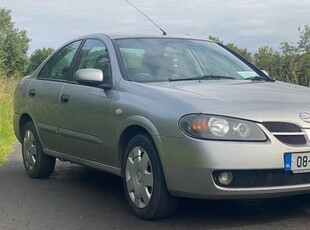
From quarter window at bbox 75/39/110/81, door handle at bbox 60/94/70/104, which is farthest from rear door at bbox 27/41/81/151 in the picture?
quarter window at bbox 75/39/110/81

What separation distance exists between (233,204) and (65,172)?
9.73ft

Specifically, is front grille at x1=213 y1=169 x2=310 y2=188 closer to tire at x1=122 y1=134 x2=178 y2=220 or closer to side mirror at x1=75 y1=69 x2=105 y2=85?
tire at x1=122 y1=134 x2=178 y2=220

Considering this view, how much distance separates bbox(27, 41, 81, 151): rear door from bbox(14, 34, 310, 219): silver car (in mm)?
20

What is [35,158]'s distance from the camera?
7.36 m

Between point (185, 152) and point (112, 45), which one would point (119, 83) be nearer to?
point (112, 45)

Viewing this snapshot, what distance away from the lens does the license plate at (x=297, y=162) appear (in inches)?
179

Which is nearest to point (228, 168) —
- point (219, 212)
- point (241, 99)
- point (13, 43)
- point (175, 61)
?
point (241, 99)

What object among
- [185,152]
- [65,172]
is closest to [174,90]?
[185,152]

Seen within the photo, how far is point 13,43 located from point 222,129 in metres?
52.8

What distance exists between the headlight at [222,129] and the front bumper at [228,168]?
0.17 feet

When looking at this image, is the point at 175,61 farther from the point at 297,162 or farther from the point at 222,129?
the point at 297,162

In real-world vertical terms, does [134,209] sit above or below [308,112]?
below

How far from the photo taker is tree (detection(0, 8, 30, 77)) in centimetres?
5319

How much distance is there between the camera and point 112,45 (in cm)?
608
